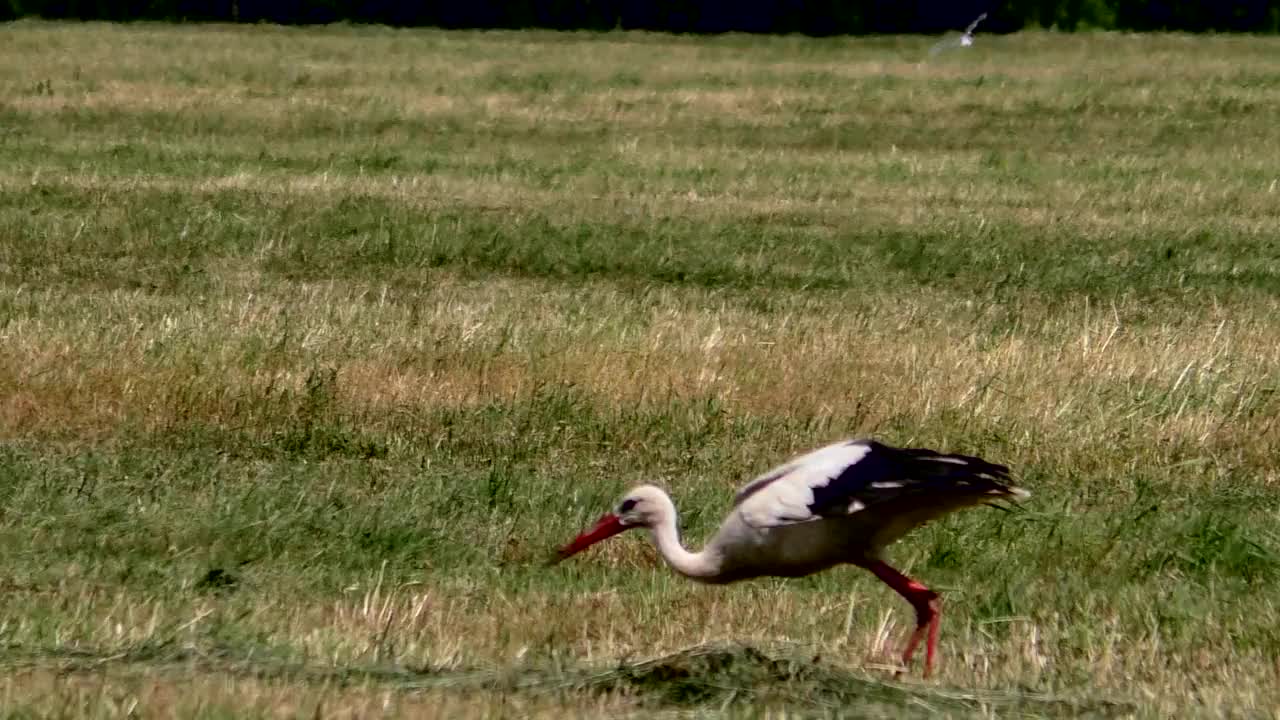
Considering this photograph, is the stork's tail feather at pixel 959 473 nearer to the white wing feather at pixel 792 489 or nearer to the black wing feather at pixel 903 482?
the black wing feather at pixel 903 482

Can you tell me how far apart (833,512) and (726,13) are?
70.7 m

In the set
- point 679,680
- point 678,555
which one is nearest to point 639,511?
point 678,555

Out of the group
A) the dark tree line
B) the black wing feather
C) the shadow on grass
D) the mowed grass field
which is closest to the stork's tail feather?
the black wing feather

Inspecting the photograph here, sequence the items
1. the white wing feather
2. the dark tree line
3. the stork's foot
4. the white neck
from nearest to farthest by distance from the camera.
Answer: the stork's foot → the white wing feather → the white neck → the dark tree line

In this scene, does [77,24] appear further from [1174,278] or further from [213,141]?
[1174,278]

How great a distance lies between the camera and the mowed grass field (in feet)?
20.5

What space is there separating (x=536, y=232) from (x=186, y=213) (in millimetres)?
3282

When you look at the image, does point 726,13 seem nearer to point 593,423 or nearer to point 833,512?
point 593,423

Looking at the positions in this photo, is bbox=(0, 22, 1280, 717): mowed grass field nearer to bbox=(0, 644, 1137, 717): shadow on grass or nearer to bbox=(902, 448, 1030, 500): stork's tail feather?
bbox=(0, 644, 1137, 717): shadow on grass

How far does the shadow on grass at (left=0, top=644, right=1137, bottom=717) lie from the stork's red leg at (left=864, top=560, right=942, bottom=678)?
2.53 ft

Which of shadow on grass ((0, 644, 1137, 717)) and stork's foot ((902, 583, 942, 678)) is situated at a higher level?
shadow on grass ((0, 644, 1137, 717))

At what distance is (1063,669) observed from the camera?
21.6ft

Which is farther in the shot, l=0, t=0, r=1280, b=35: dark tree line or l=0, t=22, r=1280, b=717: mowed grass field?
l=0, t=0, r=1280, b=35: dark tree line

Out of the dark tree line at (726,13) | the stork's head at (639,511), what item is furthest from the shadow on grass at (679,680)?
the dark tree line at (726,13)
